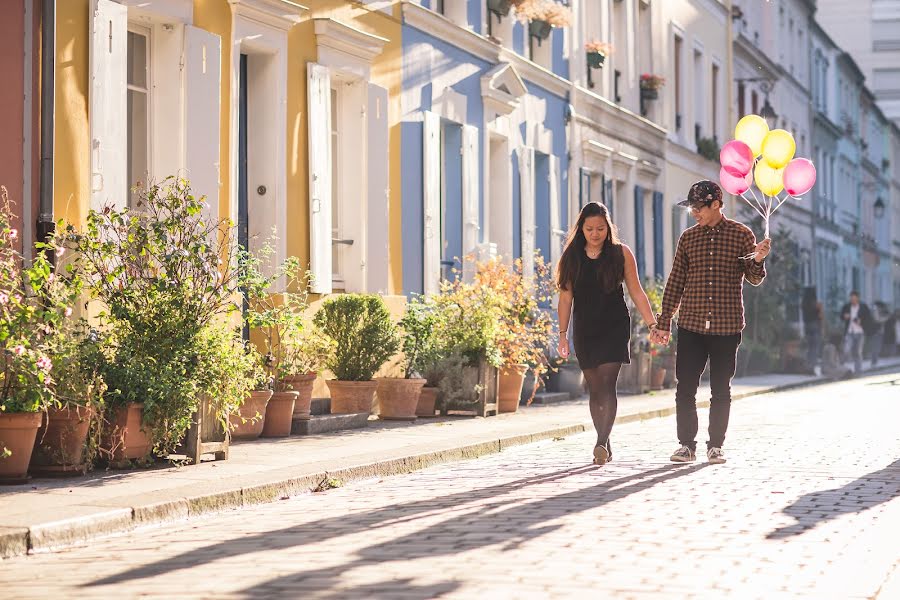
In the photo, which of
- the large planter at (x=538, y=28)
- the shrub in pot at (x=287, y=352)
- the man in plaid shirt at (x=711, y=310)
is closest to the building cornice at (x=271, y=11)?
the shrub in pot at (x=287, y=352)

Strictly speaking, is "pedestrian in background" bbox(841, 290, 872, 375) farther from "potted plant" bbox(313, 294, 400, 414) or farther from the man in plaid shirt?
the man in plaid shirt

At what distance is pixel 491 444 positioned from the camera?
1305cm

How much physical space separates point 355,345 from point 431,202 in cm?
401

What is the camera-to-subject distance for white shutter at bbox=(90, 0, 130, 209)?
12.2 m

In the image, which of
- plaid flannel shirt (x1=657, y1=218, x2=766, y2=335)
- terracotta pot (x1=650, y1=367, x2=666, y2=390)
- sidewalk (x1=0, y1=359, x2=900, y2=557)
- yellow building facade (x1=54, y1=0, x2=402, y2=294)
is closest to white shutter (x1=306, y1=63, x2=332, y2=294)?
yellow building facade (x1=54, y1=0, x2=402, y2=294)

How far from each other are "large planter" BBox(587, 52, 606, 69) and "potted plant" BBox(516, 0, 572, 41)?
2.68m

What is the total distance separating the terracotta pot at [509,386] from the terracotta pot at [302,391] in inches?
145

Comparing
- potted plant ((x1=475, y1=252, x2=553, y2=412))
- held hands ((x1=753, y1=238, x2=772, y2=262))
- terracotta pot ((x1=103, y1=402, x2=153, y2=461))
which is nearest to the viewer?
terracotta pot ((x1=103, y1=402, x2=153, y2=461))

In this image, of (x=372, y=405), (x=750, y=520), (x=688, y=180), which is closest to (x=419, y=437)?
(x=372, y=405)

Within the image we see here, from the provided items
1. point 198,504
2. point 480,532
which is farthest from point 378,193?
point 480,532

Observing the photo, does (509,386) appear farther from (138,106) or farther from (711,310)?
(711,310)

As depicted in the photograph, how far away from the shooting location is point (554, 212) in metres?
24.0

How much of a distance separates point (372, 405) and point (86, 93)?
→ 5.10 metres

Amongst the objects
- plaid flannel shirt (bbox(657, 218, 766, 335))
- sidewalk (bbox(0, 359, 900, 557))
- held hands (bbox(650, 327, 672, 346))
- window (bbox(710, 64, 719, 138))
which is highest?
window (bbox(710, 64, 719, 138))
